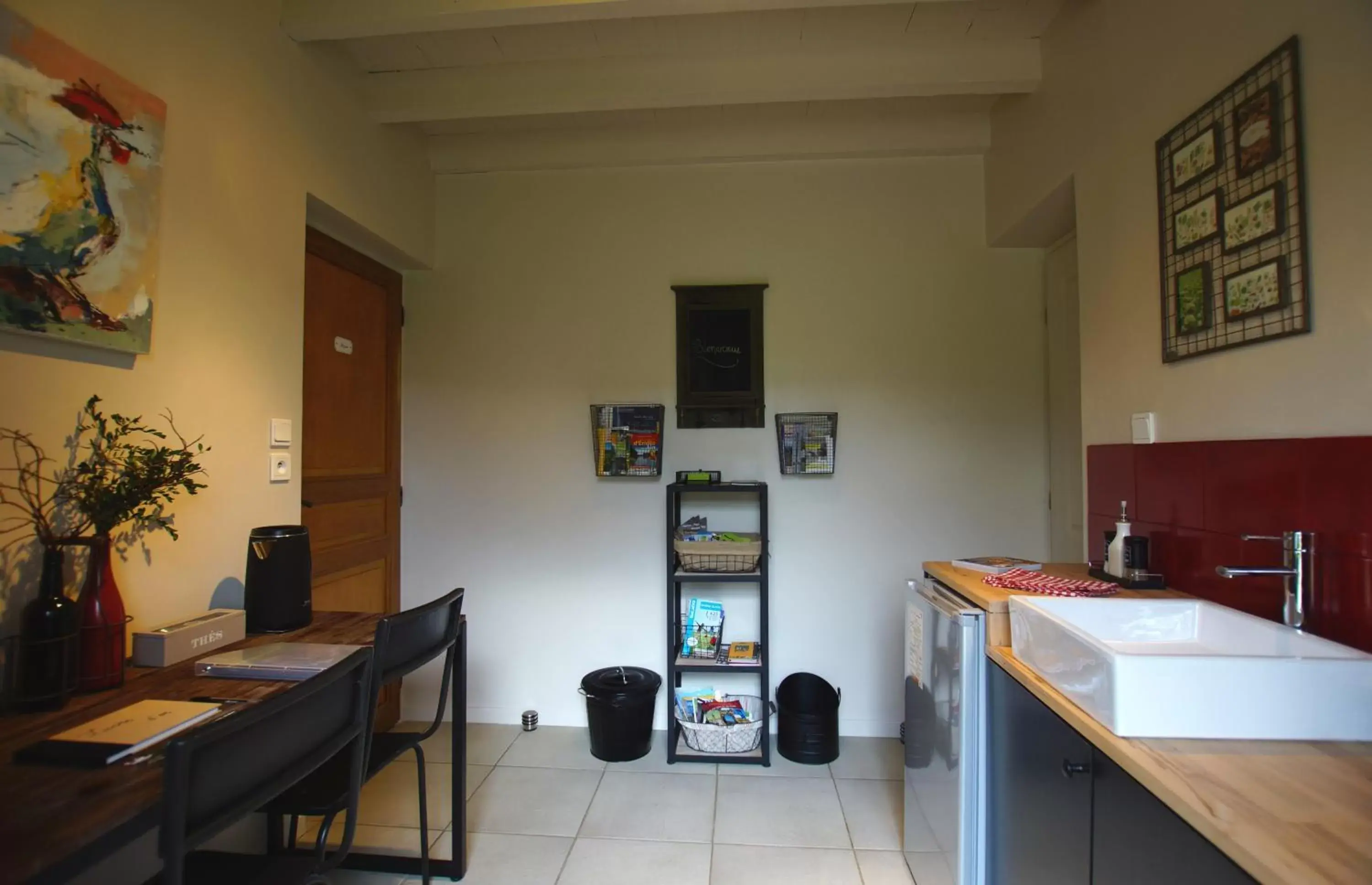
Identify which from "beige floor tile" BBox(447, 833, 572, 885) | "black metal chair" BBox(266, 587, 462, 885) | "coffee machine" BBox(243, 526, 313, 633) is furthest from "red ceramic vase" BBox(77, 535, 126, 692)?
"beige floor tile" BBox(447, 833, 572, 885)

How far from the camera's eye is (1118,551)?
1.55m

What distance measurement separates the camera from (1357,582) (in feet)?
3.35

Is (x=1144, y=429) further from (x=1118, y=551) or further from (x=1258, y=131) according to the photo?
(x=1258, y=131)

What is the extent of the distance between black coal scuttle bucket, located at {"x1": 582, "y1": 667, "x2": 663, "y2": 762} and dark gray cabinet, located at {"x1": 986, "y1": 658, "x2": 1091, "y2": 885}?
55.9 inches

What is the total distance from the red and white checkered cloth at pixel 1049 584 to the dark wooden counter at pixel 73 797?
177cm

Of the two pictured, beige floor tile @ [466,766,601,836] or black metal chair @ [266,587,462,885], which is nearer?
black metal chair @ [266,587,462,885]

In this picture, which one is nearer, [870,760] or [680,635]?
[870,760]

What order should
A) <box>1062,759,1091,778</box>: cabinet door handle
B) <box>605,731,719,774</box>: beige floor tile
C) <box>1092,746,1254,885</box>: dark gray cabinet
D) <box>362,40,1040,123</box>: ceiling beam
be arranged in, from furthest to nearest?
<box>605,731,719,774</box>: beige floor tile, <box>362,40,1040,123</box>: ceiling beam, <box>1062,759,1091,778</box>: cabinet door handle, <box>1092,746,1254,885</box>: dark gray cabinet

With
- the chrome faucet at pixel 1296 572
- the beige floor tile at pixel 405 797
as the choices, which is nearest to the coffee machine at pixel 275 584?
the beige floor tile at pixel 405 797

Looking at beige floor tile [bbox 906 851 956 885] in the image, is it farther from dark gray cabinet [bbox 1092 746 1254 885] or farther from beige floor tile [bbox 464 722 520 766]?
beige floor tile [bbox 464 722 520 766]

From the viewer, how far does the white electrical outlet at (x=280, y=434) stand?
1.83 meters

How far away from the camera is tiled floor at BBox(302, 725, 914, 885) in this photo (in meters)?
1.80

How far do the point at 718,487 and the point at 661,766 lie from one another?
1224 mm

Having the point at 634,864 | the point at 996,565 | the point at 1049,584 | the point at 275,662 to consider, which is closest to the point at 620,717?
the point at 634,864
